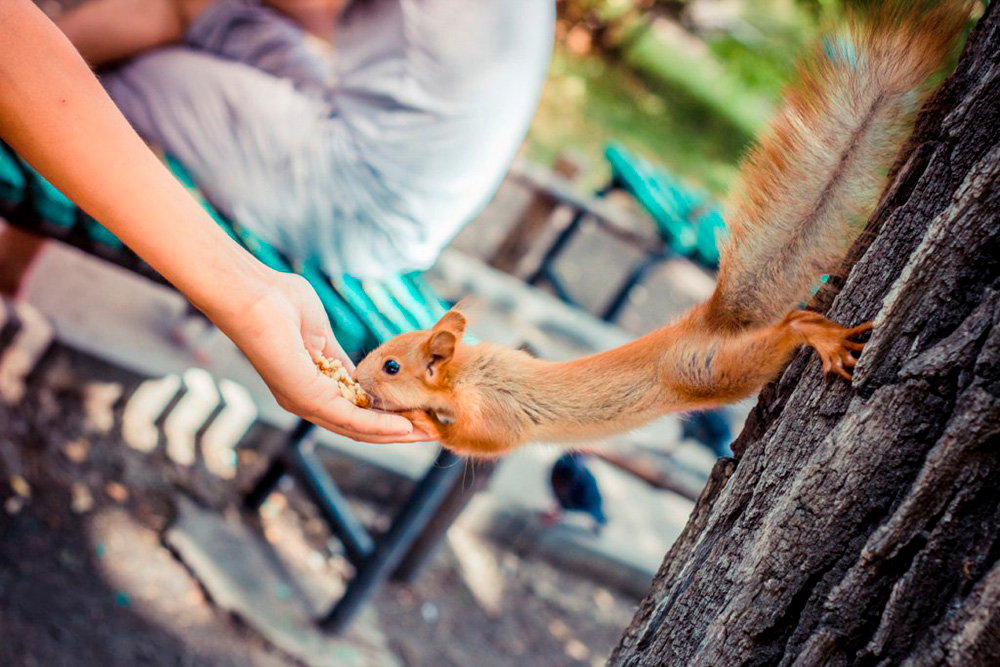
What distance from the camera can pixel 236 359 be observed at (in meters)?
3.26

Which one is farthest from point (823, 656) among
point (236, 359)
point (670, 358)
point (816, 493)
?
point (236, 359)

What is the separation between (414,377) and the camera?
5.84ft

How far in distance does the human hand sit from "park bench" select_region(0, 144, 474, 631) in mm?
651

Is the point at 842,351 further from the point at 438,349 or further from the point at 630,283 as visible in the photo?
the point at 630,283

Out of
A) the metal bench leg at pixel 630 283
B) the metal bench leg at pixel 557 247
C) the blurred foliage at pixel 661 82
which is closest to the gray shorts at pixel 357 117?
the metal bench leg at pixel 557 247

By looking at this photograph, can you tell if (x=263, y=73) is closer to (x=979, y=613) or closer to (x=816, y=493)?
(x=816, y=493)

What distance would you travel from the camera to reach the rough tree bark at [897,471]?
816 mm

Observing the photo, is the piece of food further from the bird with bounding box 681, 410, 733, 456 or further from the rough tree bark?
the bird with bounding box 681, 410, 733, 456

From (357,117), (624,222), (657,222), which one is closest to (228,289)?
(357,117)

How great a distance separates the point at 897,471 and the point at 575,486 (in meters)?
2.43

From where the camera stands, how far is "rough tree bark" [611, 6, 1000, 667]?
816mm

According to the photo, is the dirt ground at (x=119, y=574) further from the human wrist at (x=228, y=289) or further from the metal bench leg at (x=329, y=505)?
the human wrist at (x=228, y=289)

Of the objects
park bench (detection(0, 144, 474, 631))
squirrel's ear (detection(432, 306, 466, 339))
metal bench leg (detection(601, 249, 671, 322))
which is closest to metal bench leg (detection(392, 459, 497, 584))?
park bench (detection(0, 144, 474, 631))

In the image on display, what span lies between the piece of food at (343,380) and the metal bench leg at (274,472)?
112 cm
